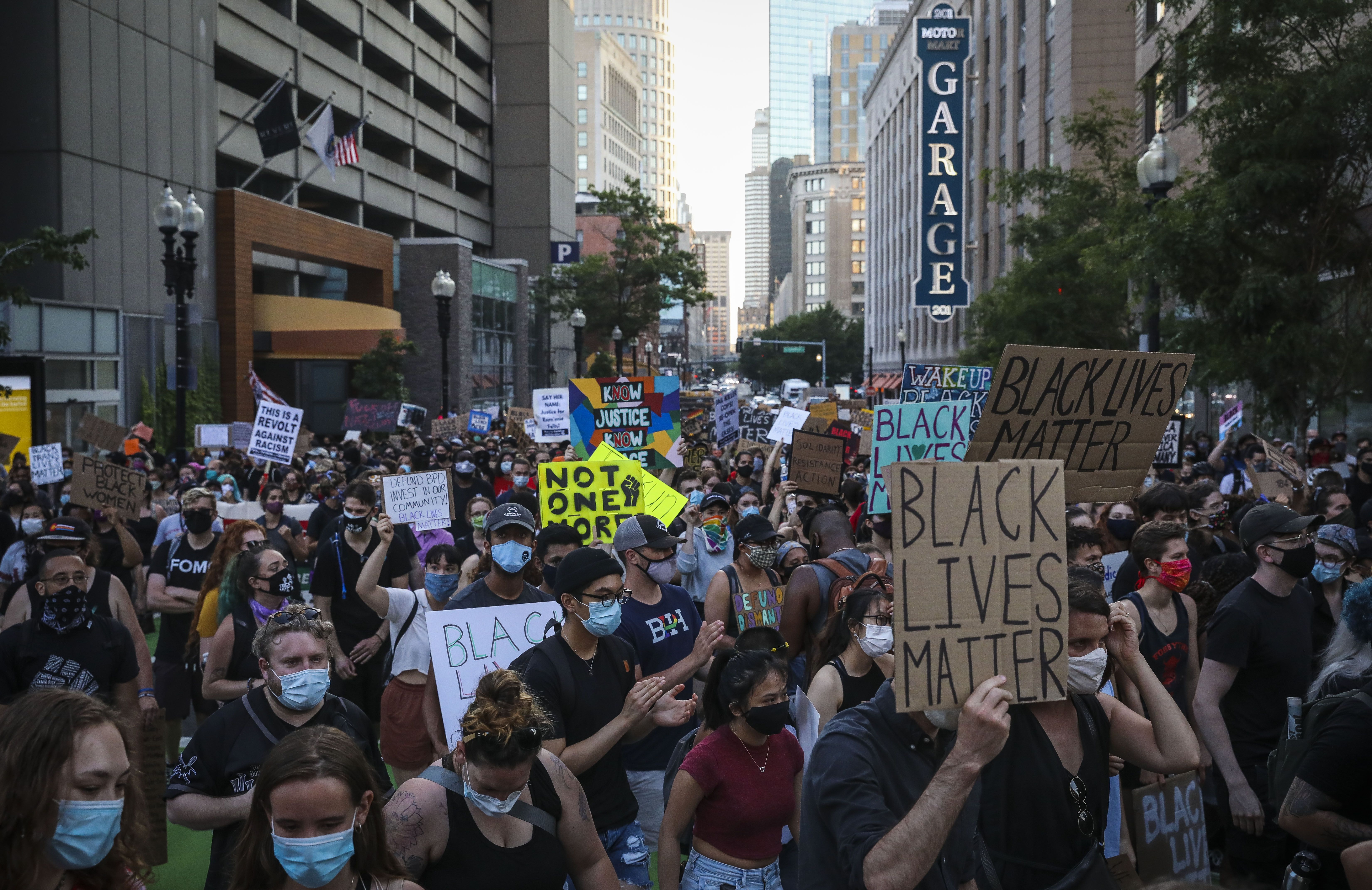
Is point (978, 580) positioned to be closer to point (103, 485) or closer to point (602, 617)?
point (602, 617)

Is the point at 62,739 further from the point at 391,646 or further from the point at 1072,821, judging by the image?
the point at 391,646

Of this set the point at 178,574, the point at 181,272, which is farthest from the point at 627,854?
the point at 181,272

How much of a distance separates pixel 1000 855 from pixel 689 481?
384 inches

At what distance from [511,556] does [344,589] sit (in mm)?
1888

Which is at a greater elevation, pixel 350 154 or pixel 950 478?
pixel 350 154

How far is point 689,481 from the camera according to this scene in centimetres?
1318

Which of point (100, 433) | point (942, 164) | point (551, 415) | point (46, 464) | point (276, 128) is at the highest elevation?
point (942, 164)

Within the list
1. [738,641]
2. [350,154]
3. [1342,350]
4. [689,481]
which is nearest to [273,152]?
[350,154]

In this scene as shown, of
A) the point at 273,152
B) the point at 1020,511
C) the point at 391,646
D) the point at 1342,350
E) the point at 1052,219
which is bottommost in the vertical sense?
the point at 391,646

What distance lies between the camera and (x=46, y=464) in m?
14.4

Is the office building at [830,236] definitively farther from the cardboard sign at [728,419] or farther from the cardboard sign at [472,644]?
the cardboard sign at [472,644]

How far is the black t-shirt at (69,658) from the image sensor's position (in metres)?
5.62

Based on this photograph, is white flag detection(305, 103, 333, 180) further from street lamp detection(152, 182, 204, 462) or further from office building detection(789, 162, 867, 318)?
office building detection(789, 162, 867, 318)

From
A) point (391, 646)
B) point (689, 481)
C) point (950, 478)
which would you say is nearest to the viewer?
point (950, 478)
